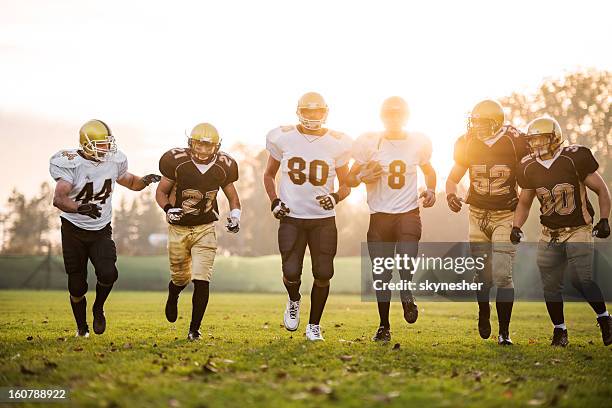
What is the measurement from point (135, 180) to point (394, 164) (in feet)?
10.1

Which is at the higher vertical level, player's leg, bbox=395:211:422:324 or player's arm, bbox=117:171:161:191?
player's arm, bbox=117:171:161:191

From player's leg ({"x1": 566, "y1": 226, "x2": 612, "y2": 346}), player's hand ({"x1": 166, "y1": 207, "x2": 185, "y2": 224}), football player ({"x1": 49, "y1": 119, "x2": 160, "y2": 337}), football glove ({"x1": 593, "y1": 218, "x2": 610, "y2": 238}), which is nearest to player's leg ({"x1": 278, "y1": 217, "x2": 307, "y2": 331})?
player's hand ({"x1": 166, "y1": 207, "x2": 185, "y2": 224})

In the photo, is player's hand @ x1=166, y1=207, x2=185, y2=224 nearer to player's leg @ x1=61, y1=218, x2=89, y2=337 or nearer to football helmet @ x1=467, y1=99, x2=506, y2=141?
player's leg @ x1=61, y1=218, x2=89, y2=337

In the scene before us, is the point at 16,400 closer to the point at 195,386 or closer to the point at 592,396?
the point at 195,386

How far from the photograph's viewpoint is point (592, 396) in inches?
213

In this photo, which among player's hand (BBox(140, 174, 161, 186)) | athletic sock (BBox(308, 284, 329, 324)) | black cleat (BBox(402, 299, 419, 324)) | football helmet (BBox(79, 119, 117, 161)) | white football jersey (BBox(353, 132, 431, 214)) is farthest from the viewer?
player's hand (BBox(140, 174, 161, 186))

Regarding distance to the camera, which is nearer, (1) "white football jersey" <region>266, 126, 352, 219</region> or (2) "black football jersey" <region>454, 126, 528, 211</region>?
(1) "white football jersey" <region>266, 126, 352, 219</region>

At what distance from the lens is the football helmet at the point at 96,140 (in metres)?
8.57

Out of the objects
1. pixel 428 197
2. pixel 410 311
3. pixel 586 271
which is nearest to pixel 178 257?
pixel 410 311

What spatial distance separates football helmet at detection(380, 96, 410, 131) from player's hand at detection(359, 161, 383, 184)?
520 mm

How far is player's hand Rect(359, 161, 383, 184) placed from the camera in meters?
8.34

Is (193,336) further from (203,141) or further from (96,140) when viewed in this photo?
(96,140)

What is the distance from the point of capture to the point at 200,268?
8.37 m

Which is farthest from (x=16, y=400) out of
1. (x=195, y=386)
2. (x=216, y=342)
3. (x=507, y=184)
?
(x=507, y=184)
